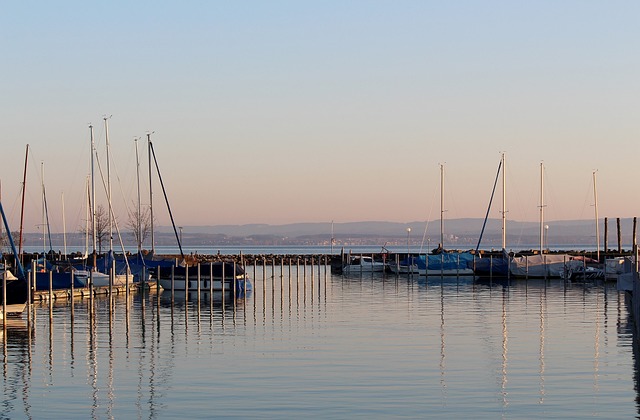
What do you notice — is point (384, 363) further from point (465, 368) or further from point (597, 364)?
point (597, 364)

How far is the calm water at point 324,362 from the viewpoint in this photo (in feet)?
89.7

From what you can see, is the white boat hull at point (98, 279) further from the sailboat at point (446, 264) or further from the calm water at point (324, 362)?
the sailboat at point (446, 264)

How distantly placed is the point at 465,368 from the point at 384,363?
2708 millimetres

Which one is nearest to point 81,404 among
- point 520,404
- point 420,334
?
point 520,404

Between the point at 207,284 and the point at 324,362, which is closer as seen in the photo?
the point at 324,362

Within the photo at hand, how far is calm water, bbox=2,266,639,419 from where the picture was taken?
27.3 metres

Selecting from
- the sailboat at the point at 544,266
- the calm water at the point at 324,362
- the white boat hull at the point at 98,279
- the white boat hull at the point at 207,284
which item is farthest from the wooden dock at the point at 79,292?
the sailboat at the point at 544,266

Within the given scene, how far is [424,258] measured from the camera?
110250mm

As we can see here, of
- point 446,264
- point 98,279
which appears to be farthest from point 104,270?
point 446,264

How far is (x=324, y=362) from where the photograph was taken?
3584 centimetres

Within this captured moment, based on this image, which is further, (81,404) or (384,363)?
(384,363)

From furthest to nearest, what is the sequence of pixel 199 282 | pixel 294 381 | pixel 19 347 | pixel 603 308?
pixel 199 282
pixel 603 308
pixel 19 347
pixel 294 381

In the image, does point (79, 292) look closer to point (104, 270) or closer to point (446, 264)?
point (104, 270)

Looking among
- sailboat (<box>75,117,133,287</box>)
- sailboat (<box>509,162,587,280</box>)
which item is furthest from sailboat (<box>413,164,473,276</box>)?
sailboat (<box>75,117,133,287</box>)
